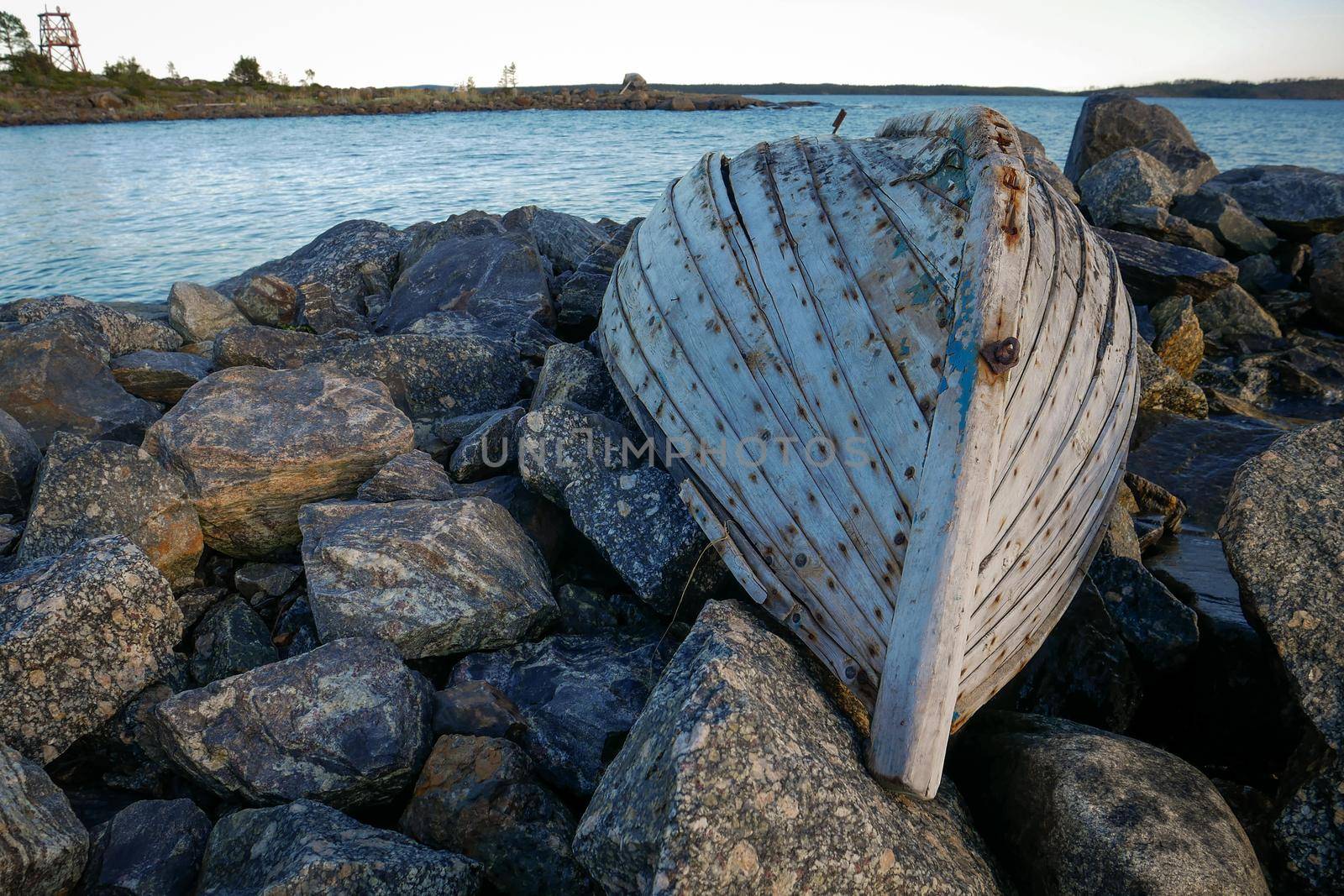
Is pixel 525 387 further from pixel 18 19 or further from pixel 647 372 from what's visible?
pixel 18 19

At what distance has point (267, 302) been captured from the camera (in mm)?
7137

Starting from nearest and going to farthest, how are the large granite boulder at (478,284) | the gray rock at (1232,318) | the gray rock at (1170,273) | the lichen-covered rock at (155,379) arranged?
1. the lichen-covered rock at (155,379)
2. the large granite boulder at (478,284)
3. the gray rock at (1170,273)
4. the gray rock at (1232,318)

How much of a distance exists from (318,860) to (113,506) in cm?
226

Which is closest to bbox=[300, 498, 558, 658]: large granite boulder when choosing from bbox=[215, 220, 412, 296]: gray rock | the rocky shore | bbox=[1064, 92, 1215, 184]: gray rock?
the rocky shore

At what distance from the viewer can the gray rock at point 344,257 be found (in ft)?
26.6

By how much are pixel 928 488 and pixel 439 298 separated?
5.30 metres

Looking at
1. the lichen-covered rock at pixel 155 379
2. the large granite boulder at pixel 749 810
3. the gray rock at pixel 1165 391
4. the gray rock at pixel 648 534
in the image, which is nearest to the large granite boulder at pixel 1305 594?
the large granite boulder at pixel 749 810

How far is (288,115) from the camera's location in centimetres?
5859

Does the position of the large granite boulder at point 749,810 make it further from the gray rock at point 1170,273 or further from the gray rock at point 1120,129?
the gray rock at point 1120,129

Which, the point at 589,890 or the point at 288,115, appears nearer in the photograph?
the point at 589,890

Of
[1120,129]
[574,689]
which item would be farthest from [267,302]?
[1120,129]

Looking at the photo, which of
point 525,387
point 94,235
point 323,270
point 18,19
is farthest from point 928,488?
point 18,19

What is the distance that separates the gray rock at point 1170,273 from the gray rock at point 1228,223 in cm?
253

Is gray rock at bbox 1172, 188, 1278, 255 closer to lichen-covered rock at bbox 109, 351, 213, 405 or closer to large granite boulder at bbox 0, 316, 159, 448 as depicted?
lichen-covered rock at bbox 109, 351, 213, 405
